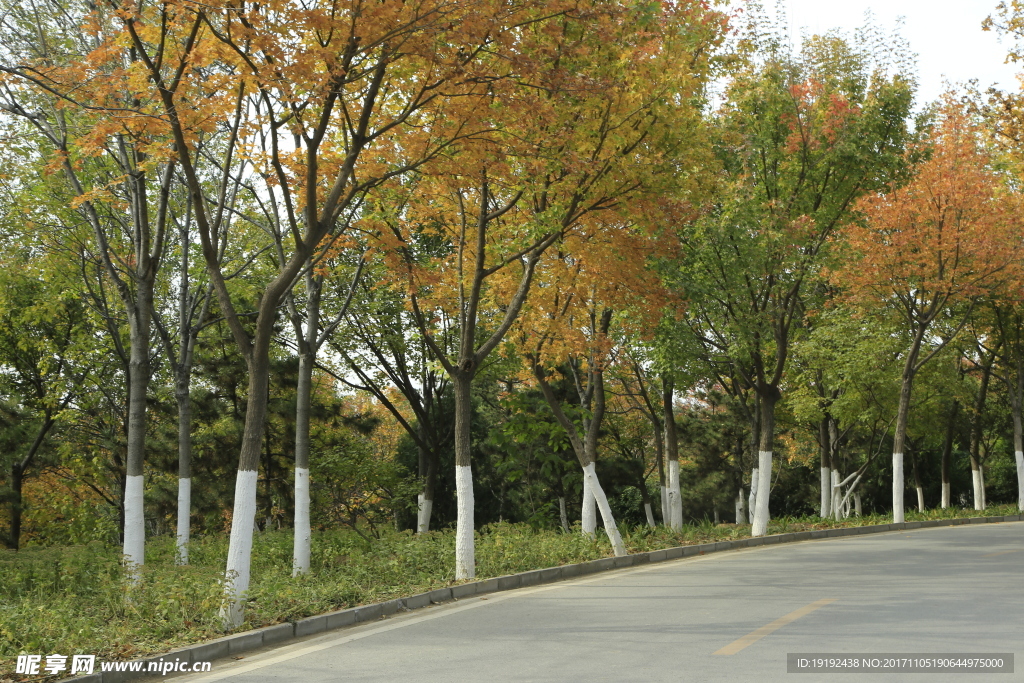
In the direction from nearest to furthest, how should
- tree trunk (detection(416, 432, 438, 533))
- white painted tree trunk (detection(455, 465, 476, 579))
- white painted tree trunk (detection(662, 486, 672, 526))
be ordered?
white painted tree trunk (detection(455, 465, 476, 579))
tree trunk (detection(416, 432, 438, 533))
white painted tree trunk (detection(662, 486, 672, 526))

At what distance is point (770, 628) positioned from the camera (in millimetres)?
8523

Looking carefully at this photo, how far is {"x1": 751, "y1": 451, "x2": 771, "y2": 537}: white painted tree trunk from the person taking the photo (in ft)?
62.4

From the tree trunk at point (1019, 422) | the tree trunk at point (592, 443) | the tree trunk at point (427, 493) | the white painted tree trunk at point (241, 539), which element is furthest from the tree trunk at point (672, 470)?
the white painted tree trunk at point (241, 539)

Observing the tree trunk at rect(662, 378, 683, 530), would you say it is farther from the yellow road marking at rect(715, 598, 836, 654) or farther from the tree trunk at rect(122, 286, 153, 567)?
the tree trunk at rect(122, 286, 153, 567)

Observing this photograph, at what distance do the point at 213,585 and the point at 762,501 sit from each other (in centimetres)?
1319

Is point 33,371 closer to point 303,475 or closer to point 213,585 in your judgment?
point 303,475

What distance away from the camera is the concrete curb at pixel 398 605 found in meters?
7.66

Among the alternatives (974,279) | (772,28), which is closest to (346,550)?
(772,28)

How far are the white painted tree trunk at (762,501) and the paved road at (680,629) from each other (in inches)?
219

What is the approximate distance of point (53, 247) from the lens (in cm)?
1852

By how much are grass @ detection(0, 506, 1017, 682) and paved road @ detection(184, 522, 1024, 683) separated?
79cm

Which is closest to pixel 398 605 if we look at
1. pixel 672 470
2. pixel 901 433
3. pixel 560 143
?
pixel 560 143

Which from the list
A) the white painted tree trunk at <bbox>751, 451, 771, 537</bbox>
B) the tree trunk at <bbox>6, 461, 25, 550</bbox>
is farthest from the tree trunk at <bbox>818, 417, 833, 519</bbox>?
the tree trunk at <bbox>6, 461, 25, 550</bbox>

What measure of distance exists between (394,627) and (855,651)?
14.9 feet
